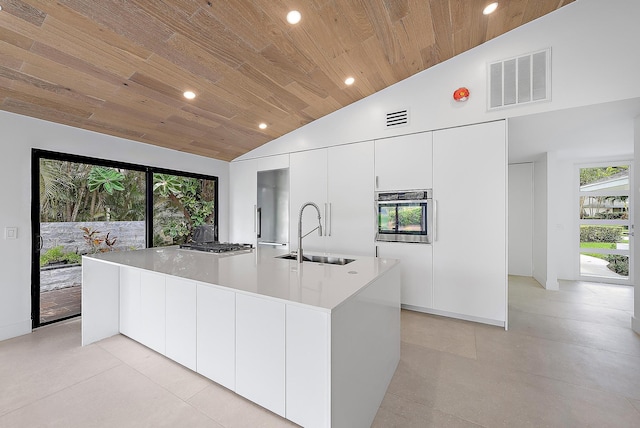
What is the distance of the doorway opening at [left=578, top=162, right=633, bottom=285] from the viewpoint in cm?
432

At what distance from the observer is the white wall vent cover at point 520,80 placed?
246 centimetres

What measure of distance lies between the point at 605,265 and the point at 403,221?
410 cm

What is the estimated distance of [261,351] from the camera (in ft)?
4.49

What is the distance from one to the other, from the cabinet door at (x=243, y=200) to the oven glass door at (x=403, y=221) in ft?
7.14

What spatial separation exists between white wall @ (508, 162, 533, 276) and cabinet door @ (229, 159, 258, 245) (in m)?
4.69

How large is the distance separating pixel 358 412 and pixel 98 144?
3.76 metres

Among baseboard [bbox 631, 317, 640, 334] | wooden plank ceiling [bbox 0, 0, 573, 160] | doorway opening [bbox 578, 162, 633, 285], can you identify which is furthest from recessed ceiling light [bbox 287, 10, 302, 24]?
doorway opening [bbox 578, 162, 633, 285]

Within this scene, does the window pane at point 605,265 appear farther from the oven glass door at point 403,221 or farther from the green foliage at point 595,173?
the oven glass door at point 403,221

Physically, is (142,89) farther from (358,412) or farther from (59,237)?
(358,412)

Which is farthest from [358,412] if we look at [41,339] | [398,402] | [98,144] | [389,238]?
[98,144]

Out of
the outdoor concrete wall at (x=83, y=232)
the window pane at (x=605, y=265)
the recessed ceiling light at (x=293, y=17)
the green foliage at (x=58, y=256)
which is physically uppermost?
the recessed ceiling light at (x=293, y=17)

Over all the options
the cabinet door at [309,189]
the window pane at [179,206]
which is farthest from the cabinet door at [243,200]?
the cabinet door at [309,189]

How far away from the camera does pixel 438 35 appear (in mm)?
2455

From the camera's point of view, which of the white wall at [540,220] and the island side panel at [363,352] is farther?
the white wall at [540,220]
